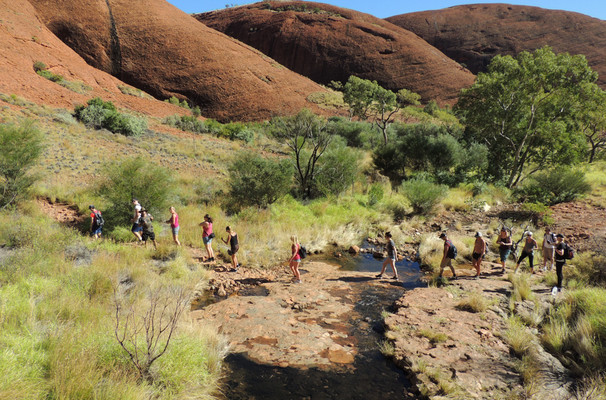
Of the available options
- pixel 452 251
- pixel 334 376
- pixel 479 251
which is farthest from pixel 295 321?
pixel 479 251

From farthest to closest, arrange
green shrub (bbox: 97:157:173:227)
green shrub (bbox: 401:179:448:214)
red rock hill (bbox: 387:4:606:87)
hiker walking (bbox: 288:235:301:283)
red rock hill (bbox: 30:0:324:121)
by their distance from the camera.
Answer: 1. red rock hill (bbox: 387:4:606:87)
2. red rock hill (bbox: 30:0:324:121)
3. green shrub (bbox: 401:179:448:214)
4. green shrub (bbox: 97:157:173:227)
5. hiker walking (bbox: 288:235:301:283)

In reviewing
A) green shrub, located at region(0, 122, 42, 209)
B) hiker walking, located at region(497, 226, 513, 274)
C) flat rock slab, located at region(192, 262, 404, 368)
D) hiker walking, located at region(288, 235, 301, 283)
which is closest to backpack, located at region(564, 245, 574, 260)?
hiker walking, located at region(497, 226, 513, 274)

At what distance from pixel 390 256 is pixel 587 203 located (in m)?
12.2

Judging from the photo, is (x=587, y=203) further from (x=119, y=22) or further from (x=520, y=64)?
(x=119, y=22)

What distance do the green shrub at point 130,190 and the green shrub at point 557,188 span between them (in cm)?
1664

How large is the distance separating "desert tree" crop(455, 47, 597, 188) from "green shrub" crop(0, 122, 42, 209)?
20542 millimetres

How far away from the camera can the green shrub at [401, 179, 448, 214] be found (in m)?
14.7

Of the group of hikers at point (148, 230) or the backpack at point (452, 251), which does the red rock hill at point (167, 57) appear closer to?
the group of hikers at point (148, 230)

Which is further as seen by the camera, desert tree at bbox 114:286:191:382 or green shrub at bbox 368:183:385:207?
green shrub at bbox 368:183:385:207

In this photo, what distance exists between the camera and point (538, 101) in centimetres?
1672

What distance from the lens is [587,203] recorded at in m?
14.7

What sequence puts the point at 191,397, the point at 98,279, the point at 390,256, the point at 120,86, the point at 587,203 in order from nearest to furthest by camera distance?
1. the point at 191,397
2. the point at 98,279
3. the point at 390,256
4. the point at 587,203
5. the point at 120,86

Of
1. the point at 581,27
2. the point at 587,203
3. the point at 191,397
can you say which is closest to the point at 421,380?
the point at 191,397

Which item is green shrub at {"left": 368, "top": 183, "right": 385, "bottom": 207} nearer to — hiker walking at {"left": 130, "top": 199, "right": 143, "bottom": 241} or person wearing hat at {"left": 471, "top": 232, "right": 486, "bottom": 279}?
person wearing hat at {"left": 471, "top": 232, "right": 486, "bottom": 279}
